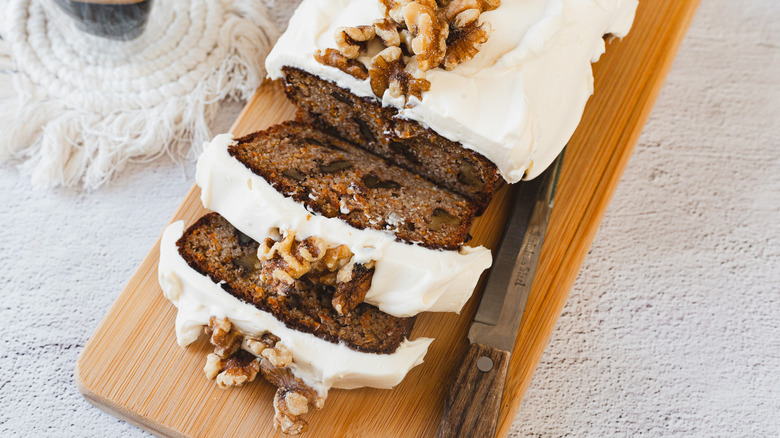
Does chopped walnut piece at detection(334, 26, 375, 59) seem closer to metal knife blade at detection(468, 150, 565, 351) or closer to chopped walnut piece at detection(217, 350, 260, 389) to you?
Result: metal knife blade at detection(468, 150, 565, 351)

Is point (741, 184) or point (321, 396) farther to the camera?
point (741, 184)

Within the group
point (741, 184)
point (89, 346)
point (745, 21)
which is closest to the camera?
point (89, 346)

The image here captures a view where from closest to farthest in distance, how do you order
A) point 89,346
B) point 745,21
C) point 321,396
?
point 321,396
point 89,346
point 745,21

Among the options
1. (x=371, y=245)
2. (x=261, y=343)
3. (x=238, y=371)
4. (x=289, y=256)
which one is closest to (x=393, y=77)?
(x=371, y=245)

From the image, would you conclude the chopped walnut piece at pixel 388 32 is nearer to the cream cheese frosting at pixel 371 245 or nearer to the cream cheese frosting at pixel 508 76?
the cream cheese frosting at pixel 508 76

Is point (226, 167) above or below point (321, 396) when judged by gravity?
above

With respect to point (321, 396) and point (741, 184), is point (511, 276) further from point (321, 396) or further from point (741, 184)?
point (741, 184)

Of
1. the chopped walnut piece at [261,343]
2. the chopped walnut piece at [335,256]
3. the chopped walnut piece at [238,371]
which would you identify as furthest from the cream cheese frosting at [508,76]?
the chopped walnut piece at [238,371]

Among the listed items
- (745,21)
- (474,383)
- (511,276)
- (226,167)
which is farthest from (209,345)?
(745,21)

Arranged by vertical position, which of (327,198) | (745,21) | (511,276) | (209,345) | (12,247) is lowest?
(12,247)
